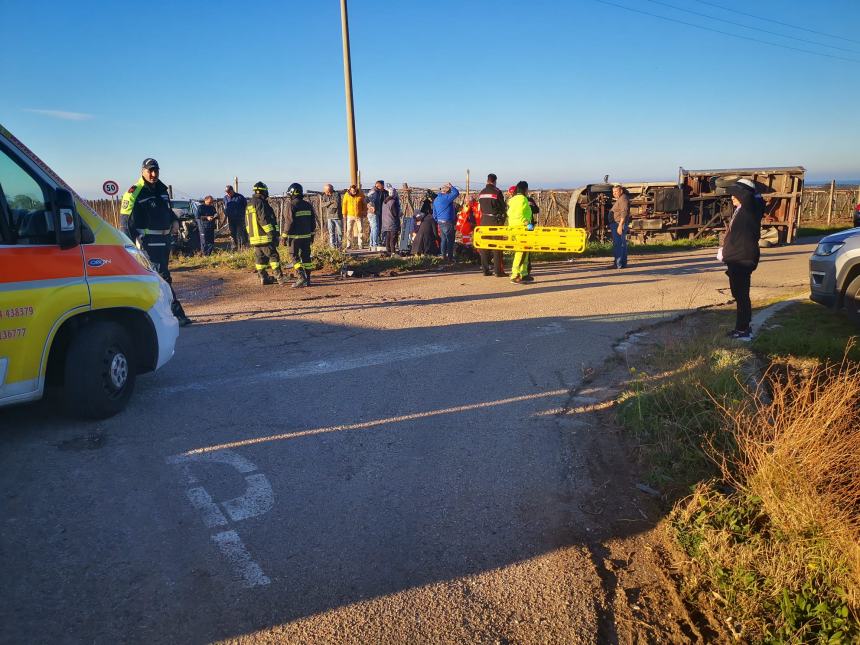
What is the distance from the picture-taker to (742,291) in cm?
767

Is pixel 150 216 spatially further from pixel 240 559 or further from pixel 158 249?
pixel 240 559

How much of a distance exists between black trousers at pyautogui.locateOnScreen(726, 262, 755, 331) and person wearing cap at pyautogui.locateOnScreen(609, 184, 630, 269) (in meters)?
6.90

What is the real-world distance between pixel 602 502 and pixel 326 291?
8.39 metres

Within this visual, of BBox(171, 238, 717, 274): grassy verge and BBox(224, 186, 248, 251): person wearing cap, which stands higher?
BBox(224, 186, 248, 251): person wearing cap

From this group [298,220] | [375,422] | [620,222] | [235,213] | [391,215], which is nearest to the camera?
[375,422]

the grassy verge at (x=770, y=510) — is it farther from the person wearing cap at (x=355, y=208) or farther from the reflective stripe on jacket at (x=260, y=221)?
the person wearing cap at (x=355, y=208)

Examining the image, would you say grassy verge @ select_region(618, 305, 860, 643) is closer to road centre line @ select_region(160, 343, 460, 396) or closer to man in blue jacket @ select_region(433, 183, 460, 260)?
road centre line @ select_region(160, 343, 460, 396)

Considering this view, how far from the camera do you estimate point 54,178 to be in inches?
201

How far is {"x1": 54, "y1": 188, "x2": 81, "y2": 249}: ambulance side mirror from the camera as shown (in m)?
4.76

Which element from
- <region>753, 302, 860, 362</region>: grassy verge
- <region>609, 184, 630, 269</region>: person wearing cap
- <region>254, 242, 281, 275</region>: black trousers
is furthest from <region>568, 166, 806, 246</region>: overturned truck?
<region>753, 302, 860, 362</region>: grassy verge

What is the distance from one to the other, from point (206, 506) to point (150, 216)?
5.90 m

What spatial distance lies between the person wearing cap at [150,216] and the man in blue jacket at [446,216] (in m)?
→ 7.03

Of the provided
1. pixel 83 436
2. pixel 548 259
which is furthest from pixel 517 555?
pixel 548 259

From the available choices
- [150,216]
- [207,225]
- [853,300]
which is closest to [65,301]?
[150,216]
